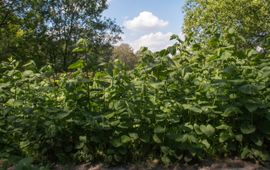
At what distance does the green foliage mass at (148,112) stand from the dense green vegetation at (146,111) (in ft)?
0.04

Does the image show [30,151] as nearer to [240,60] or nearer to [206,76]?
[206,76]

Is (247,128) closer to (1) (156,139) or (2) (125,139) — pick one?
(1) (156,139)

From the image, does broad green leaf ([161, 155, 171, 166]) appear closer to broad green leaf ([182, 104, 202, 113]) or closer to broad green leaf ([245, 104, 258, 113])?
broad green leaf ([182, 104, 202, 113])

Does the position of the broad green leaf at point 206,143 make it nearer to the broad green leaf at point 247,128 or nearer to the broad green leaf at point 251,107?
the broad green leaf at point 247,128

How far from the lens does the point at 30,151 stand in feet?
14.4

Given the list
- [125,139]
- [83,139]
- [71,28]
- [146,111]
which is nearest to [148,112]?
[146,111]

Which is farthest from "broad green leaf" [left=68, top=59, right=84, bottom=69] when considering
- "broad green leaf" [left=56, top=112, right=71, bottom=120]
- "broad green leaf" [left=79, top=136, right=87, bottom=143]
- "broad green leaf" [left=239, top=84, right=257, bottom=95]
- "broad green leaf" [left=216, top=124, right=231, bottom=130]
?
"broad green leaf" [left=239, top=84, right=257, bottom=95]

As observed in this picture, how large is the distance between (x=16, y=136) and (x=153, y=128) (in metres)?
1.59

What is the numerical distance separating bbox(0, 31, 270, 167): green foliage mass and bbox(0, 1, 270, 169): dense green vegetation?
11mm

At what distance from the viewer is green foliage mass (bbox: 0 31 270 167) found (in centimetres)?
403

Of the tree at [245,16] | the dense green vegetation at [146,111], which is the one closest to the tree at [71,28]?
the tree at [245,16]

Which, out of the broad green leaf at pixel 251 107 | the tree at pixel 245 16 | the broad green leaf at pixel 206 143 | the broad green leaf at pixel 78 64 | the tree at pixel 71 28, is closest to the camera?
the broad green leaf at pixel 251 107

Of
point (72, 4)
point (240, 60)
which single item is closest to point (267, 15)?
point (72, 4)

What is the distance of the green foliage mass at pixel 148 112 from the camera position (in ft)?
13.2
